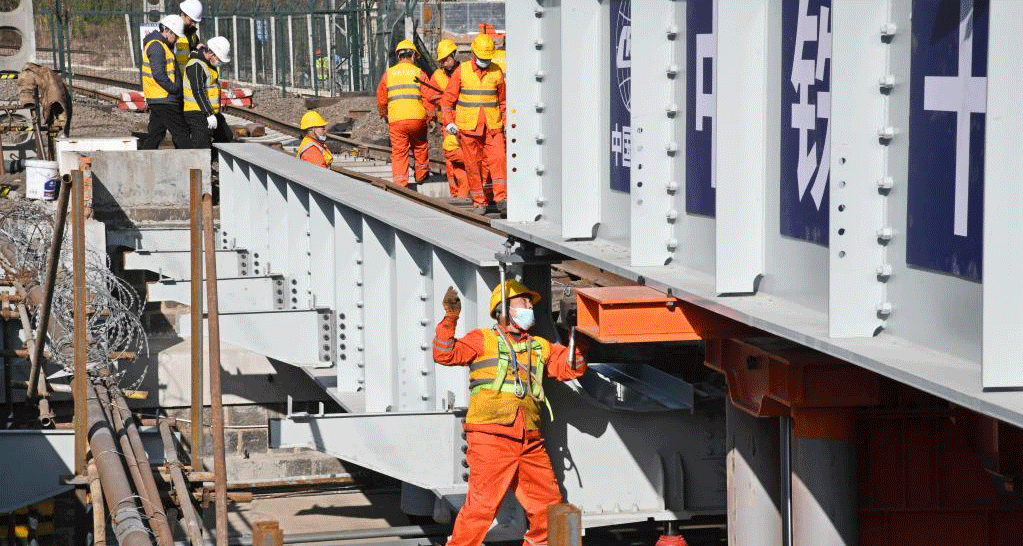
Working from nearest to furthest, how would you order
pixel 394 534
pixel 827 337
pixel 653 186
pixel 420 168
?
pixel 827 337 → pixel 653 186 → pixel 394 534 → pixel 420 168

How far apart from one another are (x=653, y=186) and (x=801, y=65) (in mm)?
1298

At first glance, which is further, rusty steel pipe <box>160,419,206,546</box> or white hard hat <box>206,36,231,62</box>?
white hard hat <box>206,36,231,62</box>

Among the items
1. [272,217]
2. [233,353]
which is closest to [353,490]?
[233,353]

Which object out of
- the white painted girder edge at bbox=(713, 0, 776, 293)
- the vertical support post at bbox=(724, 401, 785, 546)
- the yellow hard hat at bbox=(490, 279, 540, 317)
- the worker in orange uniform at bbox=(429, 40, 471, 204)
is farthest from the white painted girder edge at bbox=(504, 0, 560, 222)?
the worker in orange uniform at bbox=(429, 40, 471, 204)

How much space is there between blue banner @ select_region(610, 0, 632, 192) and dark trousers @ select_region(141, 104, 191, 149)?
10442 mm

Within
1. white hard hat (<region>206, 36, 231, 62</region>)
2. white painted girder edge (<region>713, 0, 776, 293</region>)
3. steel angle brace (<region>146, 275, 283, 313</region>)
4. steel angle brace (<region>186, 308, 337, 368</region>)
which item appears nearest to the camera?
white painted girder edge (<region>713, 0, 776, 293</region>)

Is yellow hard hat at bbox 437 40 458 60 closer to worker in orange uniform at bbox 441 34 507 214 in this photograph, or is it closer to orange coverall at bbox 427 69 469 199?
orange coverall at bbox 427 69 469 199

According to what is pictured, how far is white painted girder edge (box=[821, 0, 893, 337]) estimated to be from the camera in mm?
4566

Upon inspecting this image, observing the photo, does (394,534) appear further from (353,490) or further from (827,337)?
(827,337)

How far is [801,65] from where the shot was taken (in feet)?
16.8

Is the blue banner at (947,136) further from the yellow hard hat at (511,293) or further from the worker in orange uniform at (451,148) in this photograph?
the worker in orange uniform at (451,148)

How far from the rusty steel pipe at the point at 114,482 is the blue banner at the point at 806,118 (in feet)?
11.1

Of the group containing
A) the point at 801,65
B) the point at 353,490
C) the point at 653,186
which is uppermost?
the point at 801,65

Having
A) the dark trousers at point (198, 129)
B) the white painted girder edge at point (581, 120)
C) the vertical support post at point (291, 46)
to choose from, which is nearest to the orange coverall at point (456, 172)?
the dark trousers at point (198, 129)
